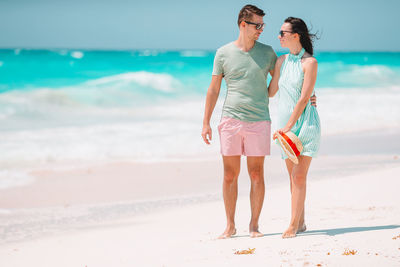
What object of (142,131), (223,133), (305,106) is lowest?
(142,131)

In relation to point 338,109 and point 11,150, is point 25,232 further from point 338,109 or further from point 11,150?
point 338,109

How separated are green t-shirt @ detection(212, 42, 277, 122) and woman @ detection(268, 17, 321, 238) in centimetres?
13

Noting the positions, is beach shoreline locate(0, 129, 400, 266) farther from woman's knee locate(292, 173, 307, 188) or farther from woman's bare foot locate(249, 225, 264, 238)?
woman's knee locate(292, 173, 307, 188)

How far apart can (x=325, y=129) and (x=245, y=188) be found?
233 inches

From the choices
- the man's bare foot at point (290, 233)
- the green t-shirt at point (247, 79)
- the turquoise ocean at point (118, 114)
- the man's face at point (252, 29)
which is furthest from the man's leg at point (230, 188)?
the turquoise ocean at point (118, 114)

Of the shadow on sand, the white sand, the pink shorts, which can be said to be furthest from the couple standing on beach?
the white sand

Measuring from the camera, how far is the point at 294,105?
404cm

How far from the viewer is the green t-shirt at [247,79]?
4199mm

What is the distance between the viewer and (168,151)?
33.0ft

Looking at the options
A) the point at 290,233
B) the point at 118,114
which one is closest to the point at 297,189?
the point at 290,233

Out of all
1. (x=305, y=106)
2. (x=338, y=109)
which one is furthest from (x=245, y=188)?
(x=338, y=109)

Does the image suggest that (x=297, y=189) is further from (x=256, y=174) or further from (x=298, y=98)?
(x=298, y=98)

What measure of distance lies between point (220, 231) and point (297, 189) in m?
1.04

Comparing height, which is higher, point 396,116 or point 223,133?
point 223,133
